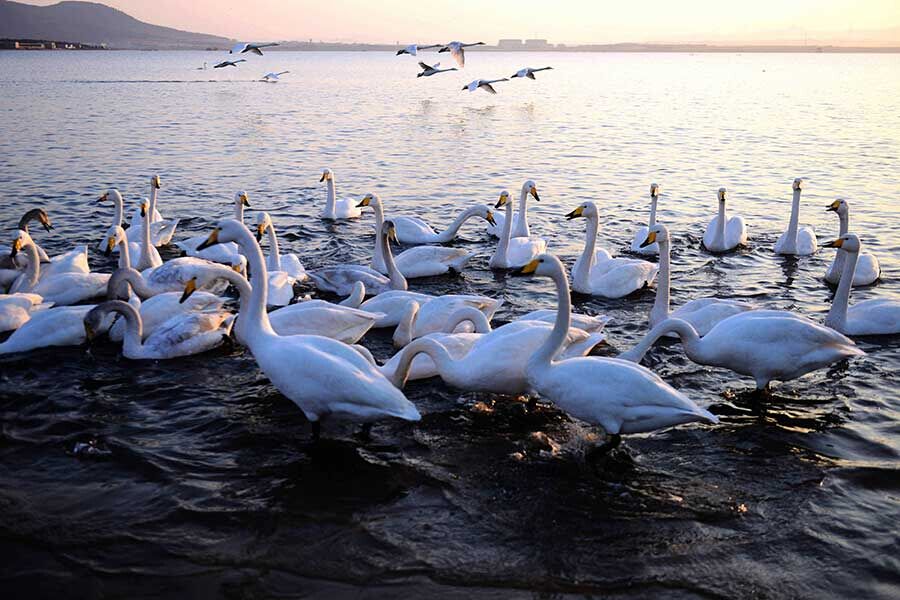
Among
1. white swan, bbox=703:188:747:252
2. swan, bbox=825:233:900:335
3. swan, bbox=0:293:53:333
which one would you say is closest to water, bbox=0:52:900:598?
swan, bbox=825:233:900:335

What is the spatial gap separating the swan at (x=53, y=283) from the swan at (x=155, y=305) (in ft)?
2.72

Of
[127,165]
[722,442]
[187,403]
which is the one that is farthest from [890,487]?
[127,165]

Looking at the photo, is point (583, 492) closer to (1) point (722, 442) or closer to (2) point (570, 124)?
(1) point (722, 442)

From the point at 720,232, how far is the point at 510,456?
342 inches

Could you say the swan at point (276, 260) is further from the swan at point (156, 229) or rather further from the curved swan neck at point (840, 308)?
the curved swan neck at point (840, 308)

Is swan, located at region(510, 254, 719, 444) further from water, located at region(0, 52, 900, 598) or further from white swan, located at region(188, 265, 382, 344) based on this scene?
white swan, located at region(188, 265, 382, 344)

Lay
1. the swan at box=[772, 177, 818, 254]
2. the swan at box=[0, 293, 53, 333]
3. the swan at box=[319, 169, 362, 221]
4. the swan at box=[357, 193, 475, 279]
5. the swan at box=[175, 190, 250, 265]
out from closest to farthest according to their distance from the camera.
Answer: the swan at box=[0, 293, 53, 333] → the swan at box=[175, 190, 250, 265] → the swan at box=[357, 193, 475, 279] → the swan at box=[772, 177, 818, 254] → the swan at box=[319, 169, 362, 221]

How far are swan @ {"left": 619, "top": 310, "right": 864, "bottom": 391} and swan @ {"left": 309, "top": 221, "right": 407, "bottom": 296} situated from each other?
4.38m

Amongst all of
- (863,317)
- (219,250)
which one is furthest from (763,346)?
(219,250)

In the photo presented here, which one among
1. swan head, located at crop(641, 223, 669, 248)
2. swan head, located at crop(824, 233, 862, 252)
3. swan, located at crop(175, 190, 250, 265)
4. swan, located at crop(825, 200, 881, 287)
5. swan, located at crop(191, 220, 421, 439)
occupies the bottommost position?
swan, located at crop(825, 200, 881, 287)

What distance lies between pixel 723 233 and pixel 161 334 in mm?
9495

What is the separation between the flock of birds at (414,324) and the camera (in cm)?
663

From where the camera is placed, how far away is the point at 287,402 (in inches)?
314

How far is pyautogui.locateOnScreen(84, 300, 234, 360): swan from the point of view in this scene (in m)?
8.91
